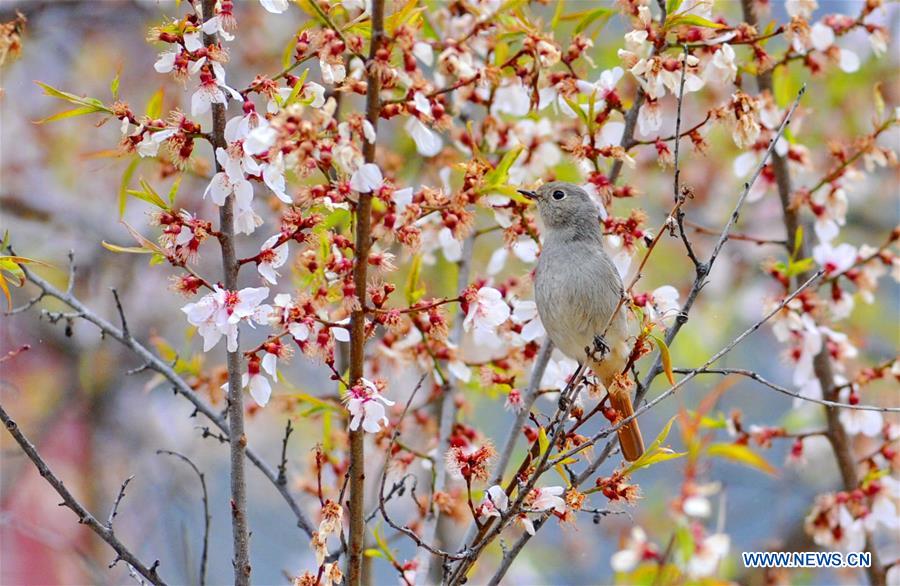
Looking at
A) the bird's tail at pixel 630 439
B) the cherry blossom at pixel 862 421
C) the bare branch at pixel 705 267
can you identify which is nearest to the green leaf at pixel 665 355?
the bare branch at pixel 705 267

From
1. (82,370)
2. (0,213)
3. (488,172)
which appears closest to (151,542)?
(82,370)

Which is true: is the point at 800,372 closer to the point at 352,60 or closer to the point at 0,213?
the point at 352,60

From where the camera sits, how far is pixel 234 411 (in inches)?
92.1

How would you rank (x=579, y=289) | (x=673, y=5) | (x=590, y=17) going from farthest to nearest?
(x=579, y=289) < (x=590, y=17) < (x=673, y=5)

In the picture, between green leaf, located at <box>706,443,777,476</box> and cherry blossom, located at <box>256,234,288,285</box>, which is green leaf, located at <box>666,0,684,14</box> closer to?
cherry blossom, located at <box>256,234,288,285</box>

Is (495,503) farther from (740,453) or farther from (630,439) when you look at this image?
(740,453)

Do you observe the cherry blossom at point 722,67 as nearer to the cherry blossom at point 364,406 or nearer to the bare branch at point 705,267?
the bare branch at point 705,267

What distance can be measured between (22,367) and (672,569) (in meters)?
3.78

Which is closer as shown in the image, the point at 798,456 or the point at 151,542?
the point at 798,456

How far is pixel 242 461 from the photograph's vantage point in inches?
92.1

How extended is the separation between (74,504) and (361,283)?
77 cm

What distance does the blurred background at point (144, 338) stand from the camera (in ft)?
17.8

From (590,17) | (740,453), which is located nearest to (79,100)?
(590,17)

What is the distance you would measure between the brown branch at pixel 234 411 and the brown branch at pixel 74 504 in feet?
0.60
